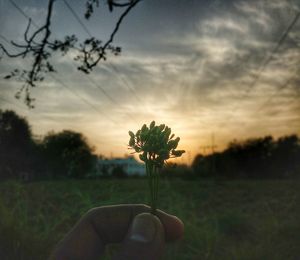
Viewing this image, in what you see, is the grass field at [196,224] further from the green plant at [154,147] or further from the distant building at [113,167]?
the green plant at [154,147]

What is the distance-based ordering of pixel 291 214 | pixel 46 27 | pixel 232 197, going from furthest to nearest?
pixel 232 197
pixel 291 214
pixel 46 27

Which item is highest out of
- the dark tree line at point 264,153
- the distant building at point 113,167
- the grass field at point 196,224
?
the dark tree line at point 264,153

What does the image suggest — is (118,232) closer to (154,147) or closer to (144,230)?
(144,230)

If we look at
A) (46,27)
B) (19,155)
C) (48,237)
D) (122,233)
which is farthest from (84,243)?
(19,155)

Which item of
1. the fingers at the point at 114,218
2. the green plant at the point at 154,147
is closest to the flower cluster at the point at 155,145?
the green plant at the point at 154,147

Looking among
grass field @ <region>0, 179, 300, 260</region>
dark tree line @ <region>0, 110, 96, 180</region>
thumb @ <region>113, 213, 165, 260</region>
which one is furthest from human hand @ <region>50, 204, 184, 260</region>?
dark tree line @ <region>0, 110, 96, 180</region>

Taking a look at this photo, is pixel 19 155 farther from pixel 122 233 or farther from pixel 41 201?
pixel 122 233

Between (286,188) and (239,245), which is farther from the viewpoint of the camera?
(286,188)

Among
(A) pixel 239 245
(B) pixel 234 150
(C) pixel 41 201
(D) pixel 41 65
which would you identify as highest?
(B) pixel 234 150
